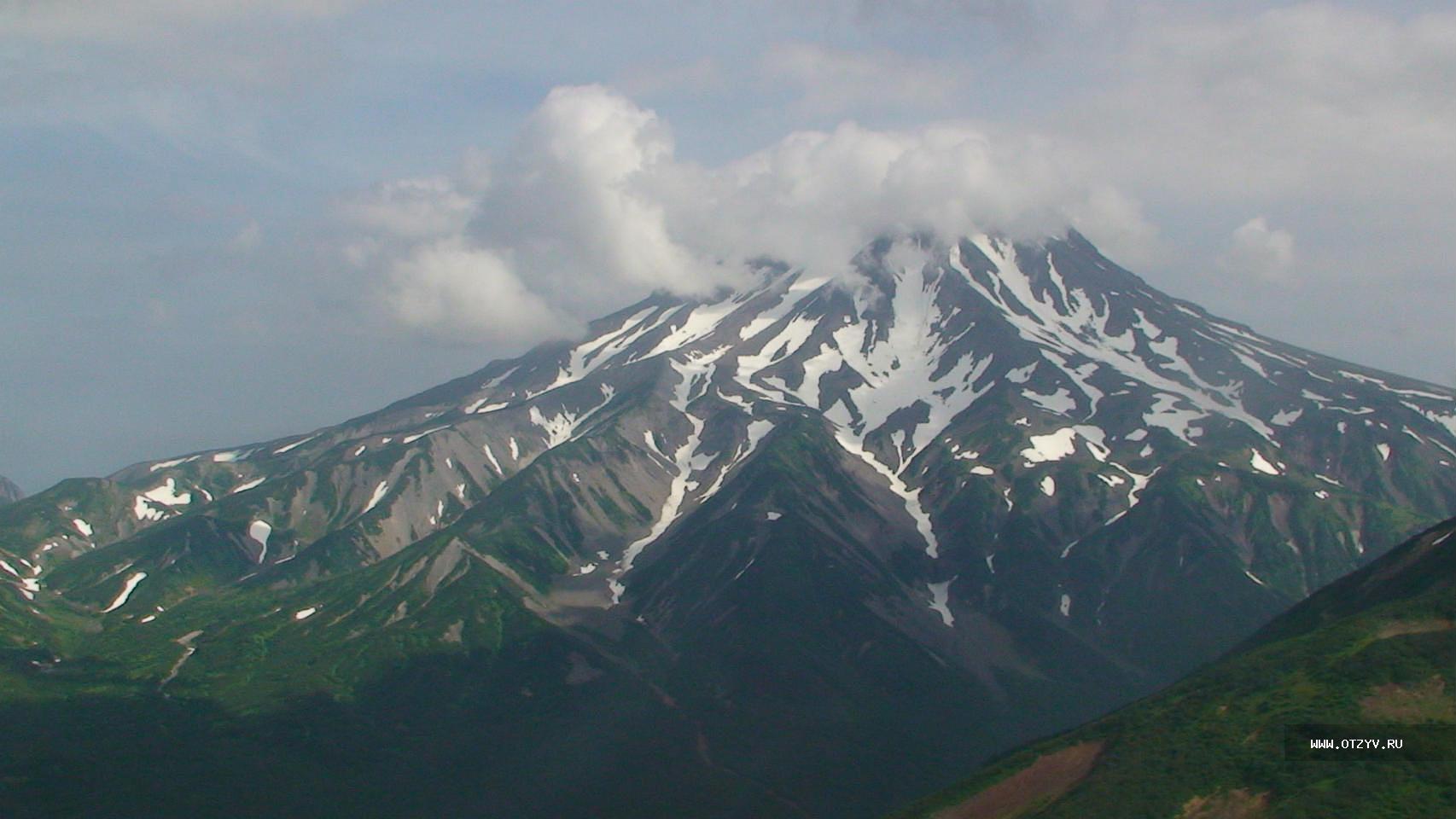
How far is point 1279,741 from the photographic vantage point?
12231 cm

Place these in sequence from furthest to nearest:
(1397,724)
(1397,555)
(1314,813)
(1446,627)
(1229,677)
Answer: (1397,555), (1229,677), (1446,627), (1397,724), (1314,813)

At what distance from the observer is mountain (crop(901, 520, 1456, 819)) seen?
368 feet

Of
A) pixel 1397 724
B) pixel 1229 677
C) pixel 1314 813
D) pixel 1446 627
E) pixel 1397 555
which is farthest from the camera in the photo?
pixel 1397 555

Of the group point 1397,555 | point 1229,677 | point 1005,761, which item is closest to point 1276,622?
point 1397,555

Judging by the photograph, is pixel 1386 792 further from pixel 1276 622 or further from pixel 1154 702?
pixel 1276 622

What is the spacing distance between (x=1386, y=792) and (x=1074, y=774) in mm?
32664

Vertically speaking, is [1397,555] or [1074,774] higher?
[1397,555]

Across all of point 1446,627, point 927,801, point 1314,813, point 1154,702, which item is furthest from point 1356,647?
point 927,801

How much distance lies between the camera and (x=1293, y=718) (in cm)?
12531

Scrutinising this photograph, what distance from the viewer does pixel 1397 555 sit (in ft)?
546

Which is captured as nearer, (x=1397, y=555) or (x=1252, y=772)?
(x=1252, y=772)

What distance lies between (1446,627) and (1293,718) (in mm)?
20798

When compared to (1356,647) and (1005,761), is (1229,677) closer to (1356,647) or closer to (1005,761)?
(1356,647)

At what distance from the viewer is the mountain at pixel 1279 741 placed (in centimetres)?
11206
